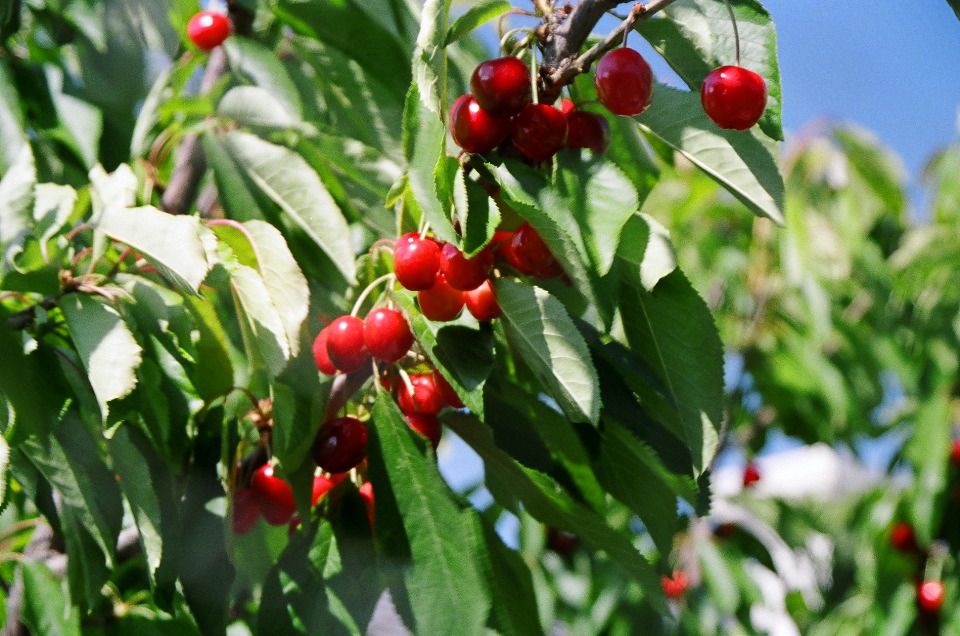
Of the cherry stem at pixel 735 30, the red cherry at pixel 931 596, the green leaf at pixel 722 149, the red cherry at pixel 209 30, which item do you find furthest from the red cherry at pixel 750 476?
the cherry stem at pixel 735 30

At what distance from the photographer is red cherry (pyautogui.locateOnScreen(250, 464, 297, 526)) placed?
99cm

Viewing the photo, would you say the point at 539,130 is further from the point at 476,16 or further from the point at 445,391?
the point at 445,391

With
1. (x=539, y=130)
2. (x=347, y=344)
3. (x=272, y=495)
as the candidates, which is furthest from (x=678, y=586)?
(x=539, y=130)

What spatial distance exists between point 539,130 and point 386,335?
0.22m

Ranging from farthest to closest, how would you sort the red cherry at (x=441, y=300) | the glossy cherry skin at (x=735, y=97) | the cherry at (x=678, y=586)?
1. the cherry at (x=678, y=586)
2. the red cherry at (x=441, y=300)
3. the glossy cherry skin at (x=735, y=97)

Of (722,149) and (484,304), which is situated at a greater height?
(722,149)

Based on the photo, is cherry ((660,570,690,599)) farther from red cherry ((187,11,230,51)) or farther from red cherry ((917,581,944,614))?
red cherry ((187,11,230,51))

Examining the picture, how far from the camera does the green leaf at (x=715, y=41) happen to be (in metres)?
0.76

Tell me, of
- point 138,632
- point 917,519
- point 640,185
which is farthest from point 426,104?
point 917,519

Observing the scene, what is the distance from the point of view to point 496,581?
2.81 ft

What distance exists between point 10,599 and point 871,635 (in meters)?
2.10

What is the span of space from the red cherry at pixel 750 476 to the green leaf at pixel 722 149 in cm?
204

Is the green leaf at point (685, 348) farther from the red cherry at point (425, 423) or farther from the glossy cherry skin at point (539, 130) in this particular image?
the red cherry at point (425, 423)

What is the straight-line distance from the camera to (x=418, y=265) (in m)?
0.82
